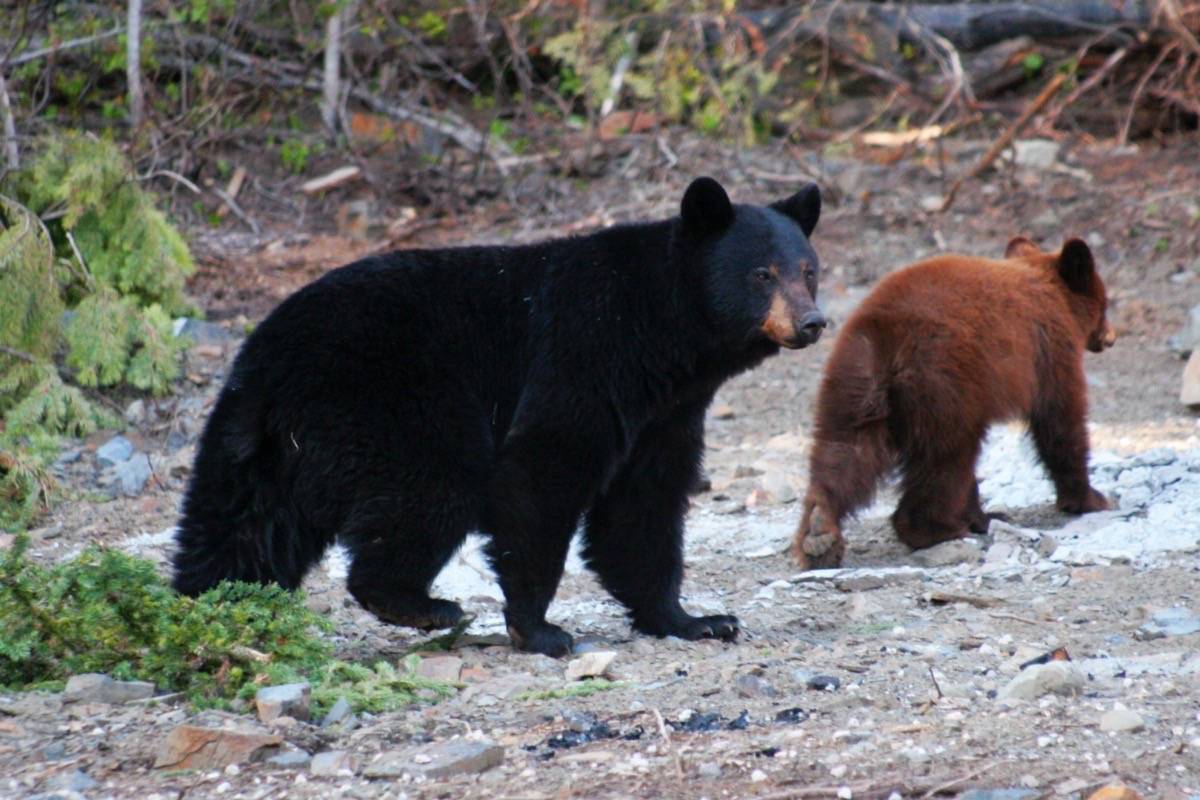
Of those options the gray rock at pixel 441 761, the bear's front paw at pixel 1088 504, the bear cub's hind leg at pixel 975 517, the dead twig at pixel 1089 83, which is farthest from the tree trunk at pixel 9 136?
the dead twig at pixel 1089 83

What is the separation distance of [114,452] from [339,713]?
4676 millimetres

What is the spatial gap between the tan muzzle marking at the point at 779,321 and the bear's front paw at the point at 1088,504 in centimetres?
271

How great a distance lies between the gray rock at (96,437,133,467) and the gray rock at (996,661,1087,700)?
551 centimetres

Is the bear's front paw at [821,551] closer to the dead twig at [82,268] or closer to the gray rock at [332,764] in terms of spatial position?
the gray rock at [332,764]

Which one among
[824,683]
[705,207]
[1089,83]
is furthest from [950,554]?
[1089,83]

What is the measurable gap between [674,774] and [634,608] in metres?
2.00

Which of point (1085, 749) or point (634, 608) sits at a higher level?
point (1085, 749)

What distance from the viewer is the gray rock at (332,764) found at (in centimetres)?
383

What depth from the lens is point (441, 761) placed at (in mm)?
3803

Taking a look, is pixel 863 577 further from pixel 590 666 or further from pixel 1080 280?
pixel 1080 280

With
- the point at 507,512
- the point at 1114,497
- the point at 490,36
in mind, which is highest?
the point at 490,36

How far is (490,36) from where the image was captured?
13.4 metres

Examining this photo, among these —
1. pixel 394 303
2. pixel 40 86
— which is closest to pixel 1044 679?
pixel 394 303

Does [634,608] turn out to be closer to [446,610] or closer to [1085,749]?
[446,610]
